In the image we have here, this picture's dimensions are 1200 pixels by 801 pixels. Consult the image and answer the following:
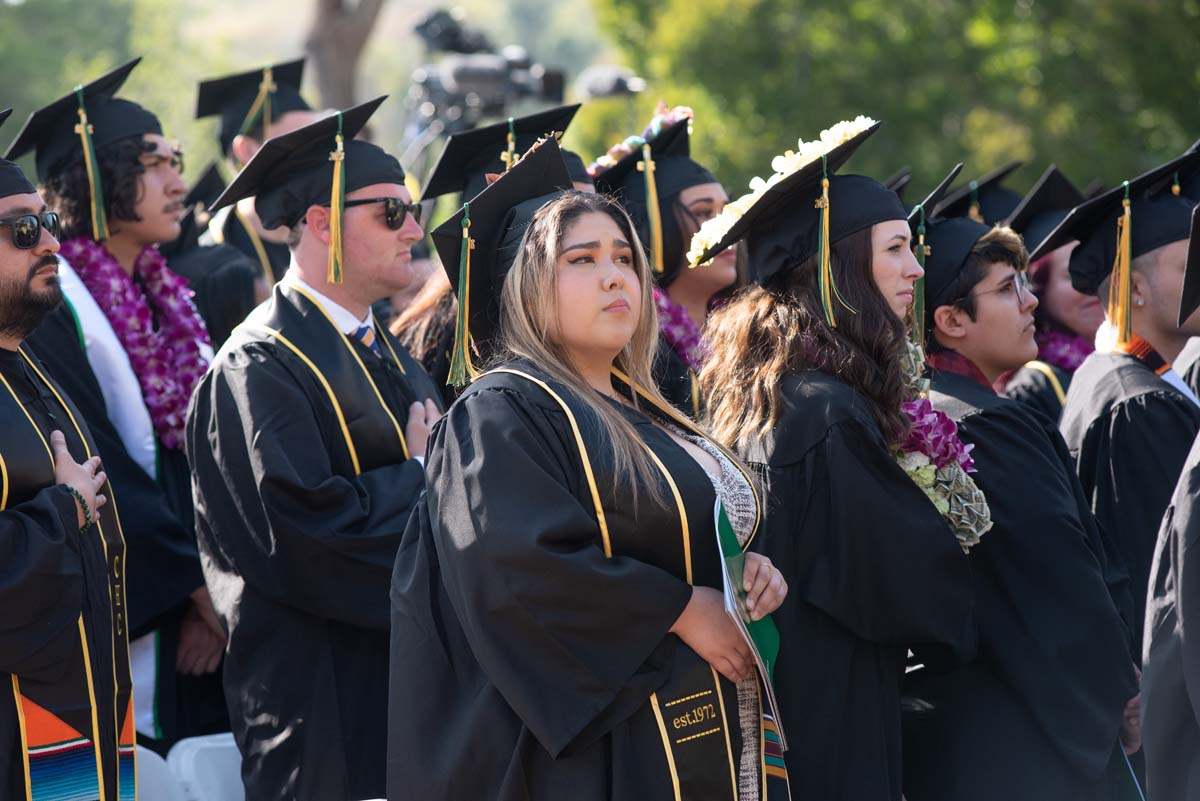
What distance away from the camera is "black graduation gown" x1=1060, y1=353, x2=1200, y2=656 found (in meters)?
4.99

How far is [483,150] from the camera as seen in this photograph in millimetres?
5547

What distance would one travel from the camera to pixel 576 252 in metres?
3.60

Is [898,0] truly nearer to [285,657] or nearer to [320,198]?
[320,198]

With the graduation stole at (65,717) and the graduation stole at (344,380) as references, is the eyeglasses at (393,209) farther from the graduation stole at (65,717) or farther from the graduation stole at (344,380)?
the graduation stole at (65,717)

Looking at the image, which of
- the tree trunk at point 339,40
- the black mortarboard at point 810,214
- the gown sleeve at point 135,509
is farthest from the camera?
the tree trunk at point 339,40

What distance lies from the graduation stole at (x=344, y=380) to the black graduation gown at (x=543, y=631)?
4.15 ft

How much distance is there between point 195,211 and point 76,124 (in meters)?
1.35

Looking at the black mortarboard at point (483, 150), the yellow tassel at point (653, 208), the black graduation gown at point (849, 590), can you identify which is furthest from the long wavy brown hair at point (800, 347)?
the black mortarboard at point (483, 150)

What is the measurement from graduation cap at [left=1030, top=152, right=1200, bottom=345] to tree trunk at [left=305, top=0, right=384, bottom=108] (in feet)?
35.8

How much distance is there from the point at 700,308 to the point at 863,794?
2493mm

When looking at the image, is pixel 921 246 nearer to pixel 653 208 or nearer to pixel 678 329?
pixel 678 329

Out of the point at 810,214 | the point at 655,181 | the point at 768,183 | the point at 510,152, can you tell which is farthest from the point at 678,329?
the point at 768,183

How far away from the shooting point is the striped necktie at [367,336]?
194 inches

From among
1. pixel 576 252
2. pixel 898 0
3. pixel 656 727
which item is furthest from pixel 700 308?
pixel 898 0
